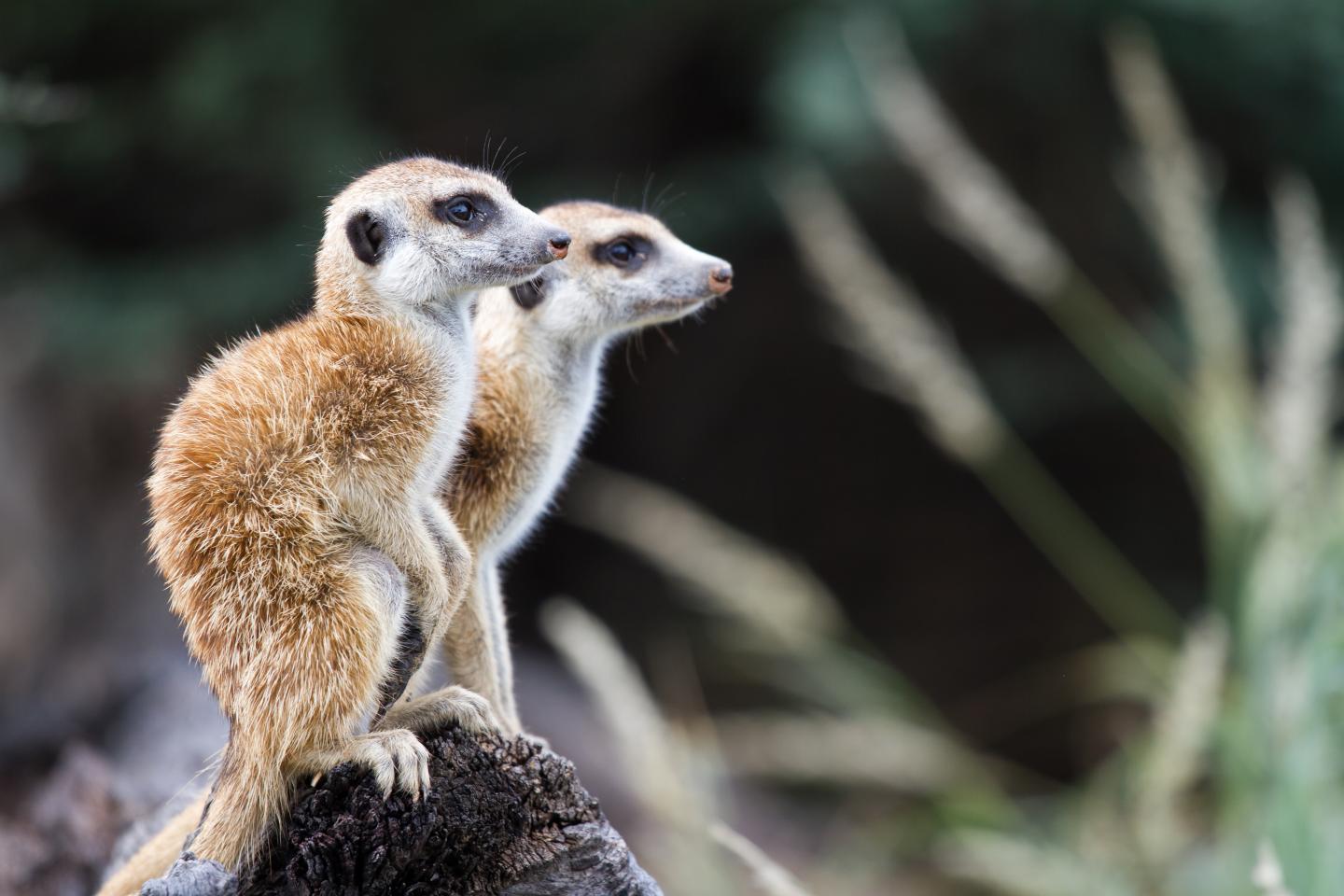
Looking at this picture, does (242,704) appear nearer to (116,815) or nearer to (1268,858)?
(116,815)

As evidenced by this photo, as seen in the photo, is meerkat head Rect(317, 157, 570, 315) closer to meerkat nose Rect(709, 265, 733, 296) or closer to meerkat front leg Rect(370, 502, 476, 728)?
meerkat front leg Rect(370, 502, 476, 728)

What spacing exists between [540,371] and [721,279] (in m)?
0.34

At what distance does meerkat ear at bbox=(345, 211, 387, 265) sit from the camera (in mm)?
1853

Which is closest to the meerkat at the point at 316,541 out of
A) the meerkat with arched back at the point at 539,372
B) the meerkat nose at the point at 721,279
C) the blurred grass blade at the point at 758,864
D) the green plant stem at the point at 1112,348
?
the meerkat with arched back at the point at 539,372

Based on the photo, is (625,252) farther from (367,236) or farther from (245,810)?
(245,810)

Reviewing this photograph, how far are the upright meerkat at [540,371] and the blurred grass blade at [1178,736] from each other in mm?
1103

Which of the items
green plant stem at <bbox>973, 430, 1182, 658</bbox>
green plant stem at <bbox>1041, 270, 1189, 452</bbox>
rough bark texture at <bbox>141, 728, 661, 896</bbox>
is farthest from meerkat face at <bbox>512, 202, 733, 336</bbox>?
green plant stem at <bbox>973, 430, 1182, 658</bbox>

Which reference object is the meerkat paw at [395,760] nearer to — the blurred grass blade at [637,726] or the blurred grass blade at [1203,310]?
the blurred grass blade at [637,726]

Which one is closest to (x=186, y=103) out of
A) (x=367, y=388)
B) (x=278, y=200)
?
(x=278, y=200)

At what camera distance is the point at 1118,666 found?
371 centimetres

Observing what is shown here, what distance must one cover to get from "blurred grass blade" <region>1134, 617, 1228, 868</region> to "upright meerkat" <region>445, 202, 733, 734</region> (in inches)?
43.4

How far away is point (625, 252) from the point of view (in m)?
2.41

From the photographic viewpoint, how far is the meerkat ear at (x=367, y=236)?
6.08ft

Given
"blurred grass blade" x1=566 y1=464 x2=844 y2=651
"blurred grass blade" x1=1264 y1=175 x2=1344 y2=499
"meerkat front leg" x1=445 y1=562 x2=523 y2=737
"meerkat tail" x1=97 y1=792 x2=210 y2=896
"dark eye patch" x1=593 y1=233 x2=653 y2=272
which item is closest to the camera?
"meerkat tail" x1=97 y1=792 x2=210 y2=896
